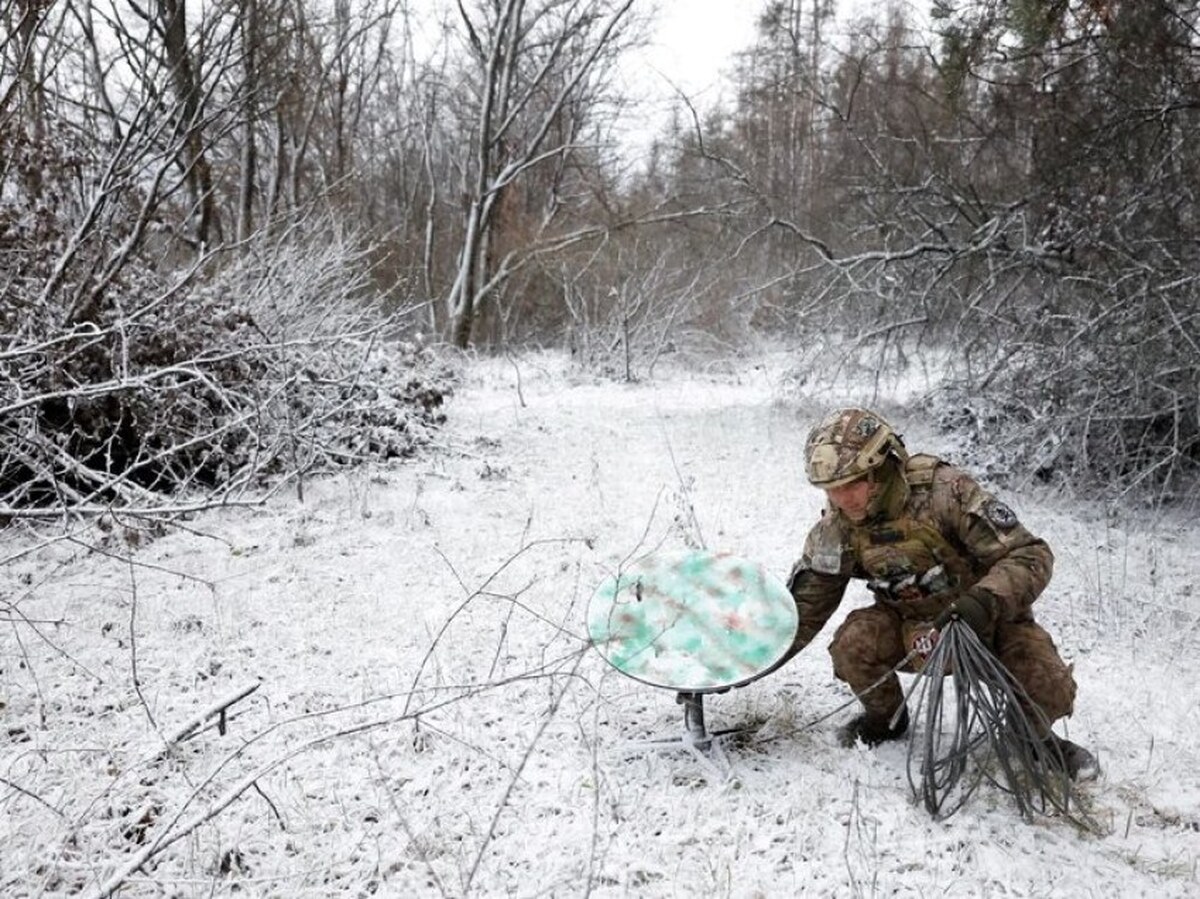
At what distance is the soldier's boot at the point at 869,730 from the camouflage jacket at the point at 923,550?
0.36 m

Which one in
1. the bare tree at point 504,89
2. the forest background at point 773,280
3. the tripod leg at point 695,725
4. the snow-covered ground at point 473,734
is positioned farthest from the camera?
the bare tree at point 504,89

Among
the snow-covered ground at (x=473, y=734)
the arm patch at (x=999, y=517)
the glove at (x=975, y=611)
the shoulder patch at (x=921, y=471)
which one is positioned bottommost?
the snow-covered ground at (x=473, y=734)

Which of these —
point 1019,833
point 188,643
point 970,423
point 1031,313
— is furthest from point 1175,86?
point 188,643

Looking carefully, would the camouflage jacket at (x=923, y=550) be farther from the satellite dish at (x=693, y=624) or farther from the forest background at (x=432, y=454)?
the forest background at (x=432, y=454)

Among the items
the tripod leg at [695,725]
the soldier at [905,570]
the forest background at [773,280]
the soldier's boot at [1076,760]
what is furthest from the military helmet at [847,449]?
the forest background at [773,280]

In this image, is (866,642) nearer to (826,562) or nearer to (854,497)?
(826,562)

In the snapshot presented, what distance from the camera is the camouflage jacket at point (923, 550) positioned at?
2.45 m

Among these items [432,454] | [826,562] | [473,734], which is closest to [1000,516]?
[826,562]

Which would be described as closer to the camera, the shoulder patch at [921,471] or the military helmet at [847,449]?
the military helmet at [847,449]

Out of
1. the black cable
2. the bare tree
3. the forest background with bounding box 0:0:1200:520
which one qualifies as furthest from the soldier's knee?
the bare tree

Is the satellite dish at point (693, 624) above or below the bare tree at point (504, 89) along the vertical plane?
below

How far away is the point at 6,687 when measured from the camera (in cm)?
311

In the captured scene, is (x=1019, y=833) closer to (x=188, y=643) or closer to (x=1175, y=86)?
(x=188, y=643)

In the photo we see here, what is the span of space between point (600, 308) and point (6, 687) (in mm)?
11180
